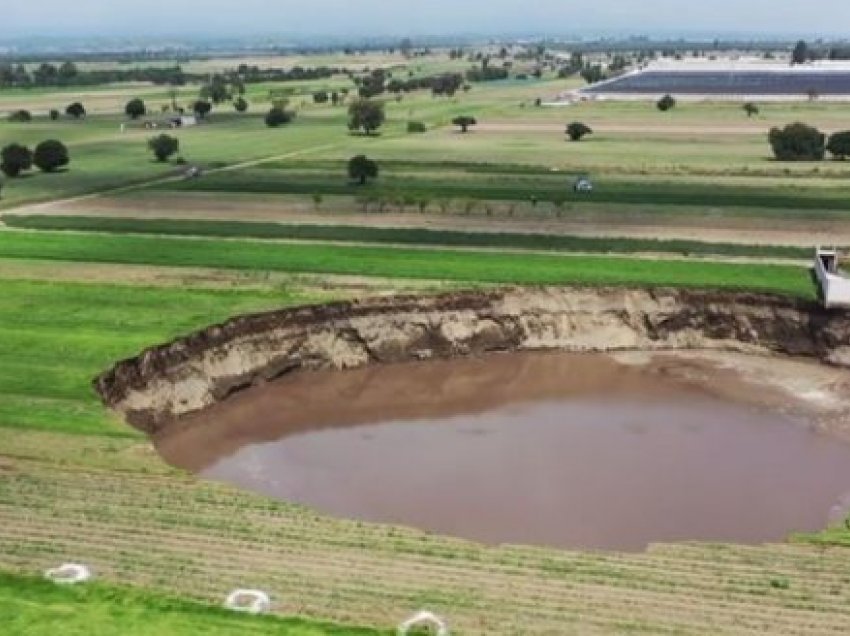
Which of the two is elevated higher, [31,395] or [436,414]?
[31,395]

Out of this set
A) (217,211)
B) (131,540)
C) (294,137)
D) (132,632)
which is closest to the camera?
(132,632)

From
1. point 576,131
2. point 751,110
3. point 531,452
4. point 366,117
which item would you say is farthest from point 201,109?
point 531,452

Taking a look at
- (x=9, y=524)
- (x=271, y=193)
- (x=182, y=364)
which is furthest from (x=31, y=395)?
(x=271, y=193)

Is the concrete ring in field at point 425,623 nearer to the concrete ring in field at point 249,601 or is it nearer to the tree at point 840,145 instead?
the concrete ring in field at point 249,601

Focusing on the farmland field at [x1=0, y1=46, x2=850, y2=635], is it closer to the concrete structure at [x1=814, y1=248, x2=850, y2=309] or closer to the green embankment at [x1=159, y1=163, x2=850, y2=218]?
the green embankment at [x1=159, y1=163, x2=850, y2=218]

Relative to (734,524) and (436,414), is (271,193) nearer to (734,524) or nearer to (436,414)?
(436,414)

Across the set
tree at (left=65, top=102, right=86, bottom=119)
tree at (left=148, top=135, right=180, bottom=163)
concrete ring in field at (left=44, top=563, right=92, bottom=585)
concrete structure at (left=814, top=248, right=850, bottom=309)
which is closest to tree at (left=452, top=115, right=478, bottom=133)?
tree at (left=148, top=135, right=180, bottom=163)

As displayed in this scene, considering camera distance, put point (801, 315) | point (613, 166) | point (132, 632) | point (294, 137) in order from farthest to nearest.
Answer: point (294, 137), point (613, 166), point (801, 315), point (132, 632)
